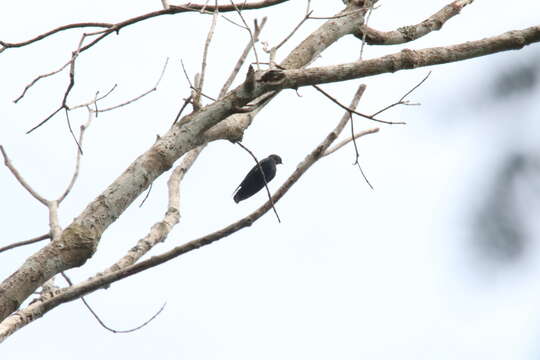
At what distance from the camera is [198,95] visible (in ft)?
12.3

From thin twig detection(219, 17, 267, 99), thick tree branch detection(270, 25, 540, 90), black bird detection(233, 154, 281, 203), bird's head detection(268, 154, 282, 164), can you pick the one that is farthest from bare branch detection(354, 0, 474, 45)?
bird's head detection(268, 154, 282, 164)

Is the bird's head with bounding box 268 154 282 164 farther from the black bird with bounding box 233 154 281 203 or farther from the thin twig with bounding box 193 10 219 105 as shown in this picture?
the thin twig with bounding box 193 10 219 105

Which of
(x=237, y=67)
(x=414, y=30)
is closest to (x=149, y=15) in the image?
(x=237, y=67)

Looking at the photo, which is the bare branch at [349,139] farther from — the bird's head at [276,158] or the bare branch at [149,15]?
the bird's head at [276,158]

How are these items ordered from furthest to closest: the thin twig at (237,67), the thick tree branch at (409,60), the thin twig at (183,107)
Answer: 1. the thin twig at (237,67)
2. the thin twig at (183,107)
3. the thick tree branch at (409,60)

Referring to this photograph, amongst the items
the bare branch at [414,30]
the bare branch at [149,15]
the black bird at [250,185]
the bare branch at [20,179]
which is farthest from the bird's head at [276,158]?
the bare branch at [20,179]

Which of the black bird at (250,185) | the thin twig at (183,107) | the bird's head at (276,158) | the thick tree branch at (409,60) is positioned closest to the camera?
the thick tree branch at (409,60)

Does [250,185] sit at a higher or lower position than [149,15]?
lower

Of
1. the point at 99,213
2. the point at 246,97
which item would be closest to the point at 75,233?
the point at 99,213

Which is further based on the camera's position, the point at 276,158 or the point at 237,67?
the point at 276,158

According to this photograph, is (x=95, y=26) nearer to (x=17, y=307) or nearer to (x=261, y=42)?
(x=261, y=42)

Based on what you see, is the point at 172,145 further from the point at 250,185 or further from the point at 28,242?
the point at 250,185

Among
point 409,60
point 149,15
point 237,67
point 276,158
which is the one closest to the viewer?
point 409,60

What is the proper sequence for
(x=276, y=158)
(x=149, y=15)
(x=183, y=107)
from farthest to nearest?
1. (x=276, y=158)
2. (x=149, y=15)
3. (x=183, y=107)
